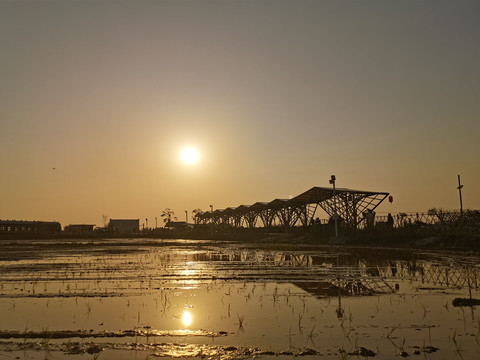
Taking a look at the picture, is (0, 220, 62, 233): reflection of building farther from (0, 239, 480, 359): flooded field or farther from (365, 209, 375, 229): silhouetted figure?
(0, 239, 480, 359): flooded field

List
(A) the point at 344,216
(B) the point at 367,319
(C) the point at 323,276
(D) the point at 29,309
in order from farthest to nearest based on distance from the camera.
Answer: (A) the point at 344,216 < (C) the point at 323,276 < (D) the point at 29,309 < (B) the point at 367,319

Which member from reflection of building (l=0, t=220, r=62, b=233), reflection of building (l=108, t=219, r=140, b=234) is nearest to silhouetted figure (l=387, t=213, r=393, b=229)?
reflection of building (l=0, t=220, r=62, b=233)

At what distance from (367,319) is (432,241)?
Result: 27.3m

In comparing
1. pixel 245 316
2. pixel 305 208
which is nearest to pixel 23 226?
pixel 305 208

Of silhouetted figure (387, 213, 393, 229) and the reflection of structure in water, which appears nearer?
the reflection of structure in water

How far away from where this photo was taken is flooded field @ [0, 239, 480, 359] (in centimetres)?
688

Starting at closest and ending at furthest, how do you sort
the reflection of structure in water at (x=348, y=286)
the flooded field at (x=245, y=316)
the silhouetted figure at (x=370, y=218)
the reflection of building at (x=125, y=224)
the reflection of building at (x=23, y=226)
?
the flooded field at (x=245, y=316)
the reflection of structure in water at (x=348, y=286)
the silhouetted figure at (x=370, y=218)
the reflection of building at (x=23, y=226)
the reflection of building at (x=125, y=224)

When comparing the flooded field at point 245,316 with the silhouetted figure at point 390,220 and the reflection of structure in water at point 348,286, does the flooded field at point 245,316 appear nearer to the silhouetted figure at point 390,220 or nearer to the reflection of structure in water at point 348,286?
the reflection of structure in water at point 348,286

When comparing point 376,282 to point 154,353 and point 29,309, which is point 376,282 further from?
point 29,309

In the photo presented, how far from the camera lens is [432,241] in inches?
1286

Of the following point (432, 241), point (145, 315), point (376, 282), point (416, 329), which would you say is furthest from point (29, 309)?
point (432, 241)

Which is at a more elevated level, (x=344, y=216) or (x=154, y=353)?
(x=344, y=216)

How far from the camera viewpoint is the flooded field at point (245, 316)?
6875 millimetres

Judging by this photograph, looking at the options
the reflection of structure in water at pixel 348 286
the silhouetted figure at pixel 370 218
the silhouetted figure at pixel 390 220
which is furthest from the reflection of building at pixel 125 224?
the reflection of structure in water at pixel 348 286
